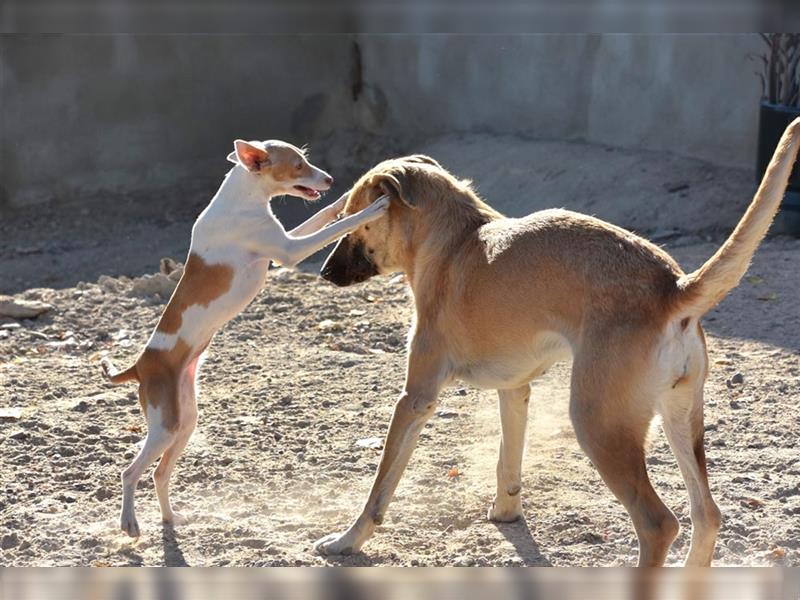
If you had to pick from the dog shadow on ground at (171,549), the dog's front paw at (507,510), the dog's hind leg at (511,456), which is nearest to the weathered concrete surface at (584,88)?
the dog's hind leg at (511,456)

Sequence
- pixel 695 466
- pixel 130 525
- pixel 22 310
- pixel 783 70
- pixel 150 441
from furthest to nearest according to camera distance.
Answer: pixel 783 70
pixel 22 310
pixel 150 441
pixel 130 525
pixel 695 466

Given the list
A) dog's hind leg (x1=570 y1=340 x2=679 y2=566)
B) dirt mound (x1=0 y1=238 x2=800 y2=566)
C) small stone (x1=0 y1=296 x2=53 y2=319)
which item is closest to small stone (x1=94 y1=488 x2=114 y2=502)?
dirt mound (x1=0 y1=238 x2=800 y2=566)

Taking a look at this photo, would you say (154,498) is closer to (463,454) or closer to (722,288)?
(463,454)

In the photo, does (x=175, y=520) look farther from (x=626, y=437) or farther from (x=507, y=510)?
(x=626, y=437)

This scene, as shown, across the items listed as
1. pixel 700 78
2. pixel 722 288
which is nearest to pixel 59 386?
pixel 722 288

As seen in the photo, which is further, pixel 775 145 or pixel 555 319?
pixel 775 145

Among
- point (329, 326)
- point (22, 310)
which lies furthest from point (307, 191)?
point (22, 310)

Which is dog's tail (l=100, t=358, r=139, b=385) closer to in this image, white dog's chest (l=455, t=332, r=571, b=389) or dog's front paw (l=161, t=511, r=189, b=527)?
dog's front paw (l=161, t=511, r=189, b=527)

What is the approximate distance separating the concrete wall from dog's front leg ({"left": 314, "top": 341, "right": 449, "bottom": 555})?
6.95m

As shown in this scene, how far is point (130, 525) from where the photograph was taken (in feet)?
15.0

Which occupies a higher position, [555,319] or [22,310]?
[555,319]

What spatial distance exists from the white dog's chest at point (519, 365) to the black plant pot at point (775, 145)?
224 inches

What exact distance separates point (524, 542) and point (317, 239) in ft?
5.26

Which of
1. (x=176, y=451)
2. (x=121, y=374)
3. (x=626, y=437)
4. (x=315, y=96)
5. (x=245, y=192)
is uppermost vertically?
(x=315, y=96)
